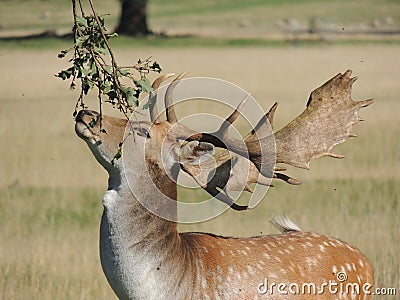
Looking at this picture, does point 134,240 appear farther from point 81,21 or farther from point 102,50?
point 81,21

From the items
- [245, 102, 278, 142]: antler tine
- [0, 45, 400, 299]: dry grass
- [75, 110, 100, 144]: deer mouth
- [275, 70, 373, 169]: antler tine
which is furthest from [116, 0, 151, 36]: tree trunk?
[75, 110, 100, 144]: deer mouth

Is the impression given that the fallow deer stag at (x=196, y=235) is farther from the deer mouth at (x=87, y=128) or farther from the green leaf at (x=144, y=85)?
the green leaf at (x=144, y=85)

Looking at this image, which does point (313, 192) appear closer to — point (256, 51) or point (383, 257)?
point (383, 257)

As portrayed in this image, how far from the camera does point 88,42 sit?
5.79 meters

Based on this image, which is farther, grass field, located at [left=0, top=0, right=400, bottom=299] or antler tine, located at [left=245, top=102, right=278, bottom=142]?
grass field, located at [left=0, top=0, right=400, bottom=299]

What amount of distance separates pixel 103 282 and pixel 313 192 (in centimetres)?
462

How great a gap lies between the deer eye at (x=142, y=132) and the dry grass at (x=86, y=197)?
2268 mm

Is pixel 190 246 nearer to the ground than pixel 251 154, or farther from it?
nearer to the ground

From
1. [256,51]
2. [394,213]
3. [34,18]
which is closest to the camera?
[394,213]

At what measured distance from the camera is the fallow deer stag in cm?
563

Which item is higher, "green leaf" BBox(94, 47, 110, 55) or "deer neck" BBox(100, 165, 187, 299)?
"green leaf" BBox(94, 47, 110, 55)

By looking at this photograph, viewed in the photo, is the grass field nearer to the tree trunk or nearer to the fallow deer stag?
the fallow deer stag

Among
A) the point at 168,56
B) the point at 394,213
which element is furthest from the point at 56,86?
the point at 394,213

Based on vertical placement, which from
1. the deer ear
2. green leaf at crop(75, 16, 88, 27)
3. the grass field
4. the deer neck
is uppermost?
green leaf at crop(75, 16, 88, 27)
